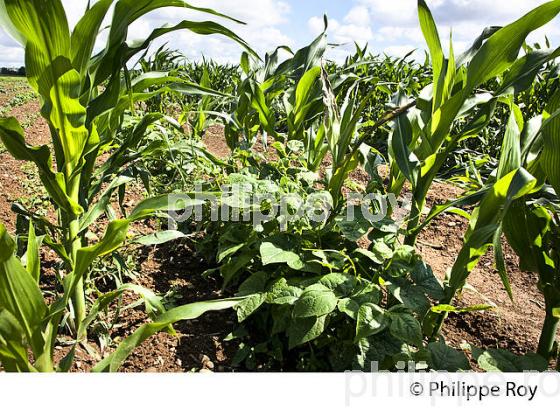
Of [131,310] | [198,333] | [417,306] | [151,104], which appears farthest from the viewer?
[151,104]

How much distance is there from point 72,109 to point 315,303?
0.93 m

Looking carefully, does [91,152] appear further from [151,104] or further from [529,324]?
[151,104]

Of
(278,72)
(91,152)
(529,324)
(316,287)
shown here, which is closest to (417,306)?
(316,287)

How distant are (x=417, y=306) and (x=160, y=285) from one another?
4.06 ft

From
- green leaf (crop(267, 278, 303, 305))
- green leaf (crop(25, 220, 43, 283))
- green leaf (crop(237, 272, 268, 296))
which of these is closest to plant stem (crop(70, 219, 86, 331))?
green leaf (crop(25, 220, 43, 283))

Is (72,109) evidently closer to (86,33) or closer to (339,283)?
(86,33)

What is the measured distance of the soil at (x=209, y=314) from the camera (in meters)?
1.73

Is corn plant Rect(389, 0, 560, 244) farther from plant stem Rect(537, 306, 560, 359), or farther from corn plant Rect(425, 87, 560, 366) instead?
plant stem Rect(537, 306, 560, 359)

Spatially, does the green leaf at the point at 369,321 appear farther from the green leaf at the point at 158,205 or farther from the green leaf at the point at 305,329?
the green leaf at the point at 158,205

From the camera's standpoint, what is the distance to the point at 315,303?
1.40 metres

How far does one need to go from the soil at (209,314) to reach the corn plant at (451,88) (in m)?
0.47

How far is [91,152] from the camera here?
1.66 metres

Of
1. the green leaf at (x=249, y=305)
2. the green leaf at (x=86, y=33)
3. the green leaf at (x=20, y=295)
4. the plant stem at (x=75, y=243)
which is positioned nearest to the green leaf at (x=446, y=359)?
the green leaf at (x=249, y=305)

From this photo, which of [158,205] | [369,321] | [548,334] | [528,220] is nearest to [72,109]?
[158,205]
